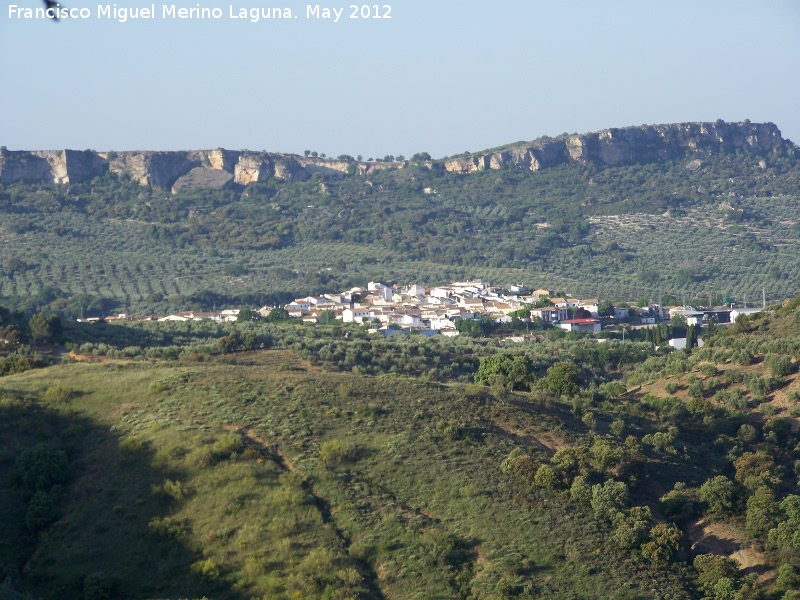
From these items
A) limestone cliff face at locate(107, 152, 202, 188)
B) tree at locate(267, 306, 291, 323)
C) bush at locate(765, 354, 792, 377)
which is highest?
limestone cliff face at locate(107, 152, 202, 188)

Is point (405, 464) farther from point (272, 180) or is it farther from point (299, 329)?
point (272, 180)

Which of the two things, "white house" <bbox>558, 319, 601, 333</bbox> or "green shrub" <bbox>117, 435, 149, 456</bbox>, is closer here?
"green shrub" <bbox>117, 435, 149, 456</bbox>

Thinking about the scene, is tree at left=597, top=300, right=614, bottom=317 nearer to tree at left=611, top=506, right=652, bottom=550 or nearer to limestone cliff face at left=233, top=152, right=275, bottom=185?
tree at left=611, top=506, right=652, bottom=550

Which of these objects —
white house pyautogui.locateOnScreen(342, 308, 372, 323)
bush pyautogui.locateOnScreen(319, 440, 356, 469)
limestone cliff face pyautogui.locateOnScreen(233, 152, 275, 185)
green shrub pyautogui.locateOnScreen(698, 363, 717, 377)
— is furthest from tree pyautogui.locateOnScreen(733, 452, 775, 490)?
limestone cliff face pyautogui.locateOnScreen(233, 152, 275, 185)

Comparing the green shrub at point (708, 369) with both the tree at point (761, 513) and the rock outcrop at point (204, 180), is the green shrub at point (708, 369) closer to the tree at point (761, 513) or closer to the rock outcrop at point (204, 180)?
the tree at point (761, 513)

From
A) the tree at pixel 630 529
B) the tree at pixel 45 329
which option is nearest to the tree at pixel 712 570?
the tree at pixel 630 529

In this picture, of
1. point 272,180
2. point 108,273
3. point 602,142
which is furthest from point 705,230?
point 108,273

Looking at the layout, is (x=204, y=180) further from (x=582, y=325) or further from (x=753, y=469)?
(x=753, y=469)
